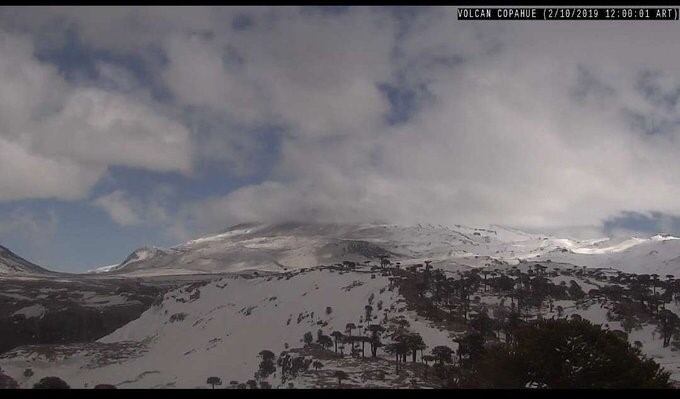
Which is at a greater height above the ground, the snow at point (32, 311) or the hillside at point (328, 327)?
the hillside at point (328, 327)

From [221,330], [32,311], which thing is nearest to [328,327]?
[221,330]

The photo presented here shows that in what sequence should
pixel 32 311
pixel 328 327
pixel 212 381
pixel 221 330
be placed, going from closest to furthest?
pixel 212 381 < pixel 328 327 < pixel 221 330 < pixel 32 311

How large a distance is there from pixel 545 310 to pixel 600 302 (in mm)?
8615

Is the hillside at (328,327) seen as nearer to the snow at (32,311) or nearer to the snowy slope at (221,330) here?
the snowy slope at (221,330)

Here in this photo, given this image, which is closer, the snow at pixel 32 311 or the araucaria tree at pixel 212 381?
the araucaria tree at pixel 212 381

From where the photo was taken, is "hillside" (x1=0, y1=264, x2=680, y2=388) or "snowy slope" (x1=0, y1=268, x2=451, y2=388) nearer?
"hillside" (x1=0, y1=264, x2=680, y2=388)

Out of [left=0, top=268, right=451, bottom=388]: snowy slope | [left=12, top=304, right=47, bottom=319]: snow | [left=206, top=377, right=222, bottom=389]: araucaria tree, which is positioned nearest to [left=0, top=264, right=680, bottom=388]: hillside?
[left=0, top=268, right=451, bottom=388]: snowy slope

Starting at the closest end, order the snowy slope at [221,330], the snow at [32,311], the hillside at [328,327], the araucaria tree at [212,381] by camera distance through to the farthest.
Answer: the araucaria tree at [212,381], the hillside at [328,327], the snowy slope at [221,330], the snow at [32,311]

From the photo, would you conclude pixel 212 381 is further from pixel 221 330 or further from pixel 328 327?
pixel 221 330

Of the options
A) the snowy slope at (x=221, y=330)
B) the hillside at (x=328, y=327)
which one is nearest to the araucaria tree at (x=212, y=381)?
the hillside at (x=328, y=327)

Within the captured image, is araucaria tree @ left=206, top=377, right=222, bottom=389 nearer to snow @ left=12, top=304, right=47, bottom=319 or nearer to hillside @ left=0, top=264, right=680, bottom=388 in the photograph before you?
hillside @ left=0, top=264, right=680, bottom=388

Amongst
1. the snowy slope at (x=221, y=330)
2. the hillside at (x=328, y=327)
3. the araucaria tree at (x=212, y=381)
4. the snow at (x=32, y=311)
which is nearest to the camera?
the araucaria tree at (x=212, y=381)
